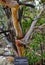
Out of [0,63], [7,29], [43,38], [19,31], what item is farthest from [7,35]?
[0,63]

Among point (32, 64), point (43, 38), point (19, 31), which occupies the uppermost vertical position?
point (19, 31)

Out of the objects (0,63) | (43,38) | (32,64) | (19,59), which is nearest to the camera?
(19,59)

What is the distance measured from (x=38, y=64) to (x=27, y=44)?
1.76 meters

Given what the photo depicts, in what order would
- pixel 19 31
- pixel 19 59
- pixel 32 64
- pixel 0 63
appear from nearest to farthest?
pixel 19 59, pixel 19 31, pixel 32 64, pixel 0 63

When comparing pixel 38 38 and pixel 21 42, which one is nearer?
pixel 21 42

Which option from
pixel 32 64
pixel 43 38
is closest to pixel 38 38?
pixel 43 38

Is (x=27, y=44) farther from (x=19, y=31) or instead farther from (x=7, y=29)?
(x=7, y=29)

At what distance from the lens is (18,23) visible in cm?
594

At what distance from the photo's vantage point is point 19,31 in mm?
6152

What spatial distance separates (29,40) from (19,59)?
4.14ft

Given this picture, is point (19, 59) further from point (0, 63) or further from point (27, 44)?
point (0, 63)

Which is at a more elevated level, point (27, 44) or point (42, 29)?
point (42, 29)

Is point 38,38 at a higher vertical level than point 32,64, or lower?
higher

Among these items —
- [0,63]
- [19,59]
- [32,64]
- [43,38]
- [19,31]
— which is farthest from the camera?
[0,63]
